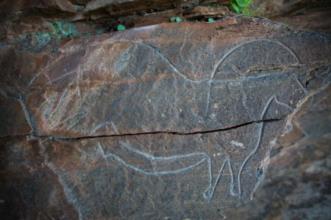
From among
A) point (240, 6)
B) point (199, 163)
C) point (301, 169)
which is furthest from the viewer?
point (240, 6)

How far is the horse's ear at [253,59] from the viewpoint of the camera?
111 inches

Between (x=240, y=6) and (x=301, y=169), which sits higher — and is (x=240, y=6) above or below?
above

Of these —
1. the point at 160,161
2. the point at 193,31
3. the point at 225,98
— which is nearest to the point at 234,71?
the point at 225,98

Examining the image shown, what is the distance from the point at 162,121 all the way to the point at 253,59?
0.78 meters

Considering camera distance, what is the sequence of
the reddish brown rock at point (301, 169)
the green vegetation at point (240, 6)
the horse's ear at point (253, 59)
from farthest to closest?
the green vegetation at point (240, 6) → the horse's ear at point (253, 59) → the reddish brown rock at point (301, 169)

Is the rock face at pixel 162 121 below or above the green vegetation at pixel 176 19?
below

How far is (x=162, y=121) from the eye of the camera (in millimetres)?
2832

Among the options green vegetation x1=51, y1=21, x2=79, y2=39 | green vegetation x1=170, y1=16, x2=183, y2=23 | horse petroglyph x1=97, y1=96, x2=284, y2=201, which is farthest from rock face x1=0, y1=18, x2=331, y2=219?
green vegetation x1=51, y1=21, x2=79, y2=39

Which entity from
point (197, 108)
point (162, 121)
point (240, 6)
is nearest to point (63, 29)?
point (162, 121)

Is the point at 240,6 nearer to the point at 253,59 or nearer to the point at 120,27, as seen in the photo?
the point at 253,59

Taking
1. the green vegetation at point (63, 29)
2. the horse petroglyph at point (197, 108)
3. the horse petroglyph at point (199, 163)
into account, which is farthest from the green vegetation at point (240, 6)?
the green vegetation at point (63, 29)

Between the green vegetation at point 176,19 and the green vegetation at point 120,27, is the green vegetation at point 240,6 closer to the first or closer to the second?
the green vegetation at point 176,19

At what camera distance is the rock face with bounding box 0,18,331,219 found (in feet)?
8.96

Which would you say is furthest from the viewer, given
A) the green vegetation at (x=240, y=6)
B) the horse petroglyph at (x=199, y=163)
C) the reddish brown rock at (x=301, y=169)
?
the green vegetation at (x=240, y=6)
